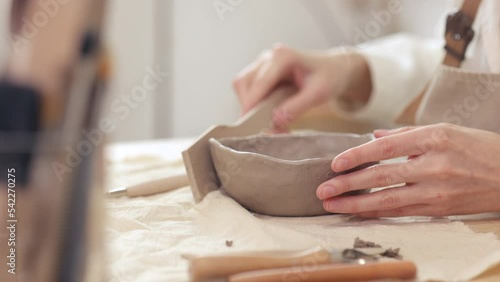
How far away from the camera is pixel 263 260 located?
44cm

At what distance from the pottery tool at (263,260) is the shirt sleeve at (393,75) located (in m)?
0.69

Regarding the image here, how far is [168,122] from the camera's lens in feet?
7.83

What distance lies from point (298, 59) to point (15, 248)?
689 mm

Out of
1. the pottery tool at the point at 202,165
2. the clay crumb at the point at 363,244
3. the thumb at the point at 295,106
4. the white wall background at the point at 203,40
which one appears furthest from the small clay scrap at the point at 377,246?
the white wall background at the point at 203,40

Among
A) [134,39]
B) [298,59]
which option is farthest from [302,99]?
[134,39]

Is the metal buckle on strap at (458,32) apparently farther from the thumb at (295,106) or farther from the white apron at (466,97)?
the thumb at (295,106)

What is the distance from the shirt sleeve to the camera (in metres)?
1.14

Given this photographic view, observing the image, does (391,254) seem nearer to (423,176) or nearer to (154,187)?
(423,176)

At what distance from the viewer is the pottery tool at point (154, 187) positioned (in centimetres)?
71

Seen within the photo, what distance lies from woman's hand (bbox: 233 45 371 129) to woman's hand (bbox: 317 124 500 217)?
36 cm

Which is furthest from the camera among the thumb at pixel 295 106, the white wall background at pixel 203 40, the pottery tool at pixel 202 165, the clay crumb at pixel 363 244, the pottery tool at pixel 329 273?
the white wall background at pixel 203 40

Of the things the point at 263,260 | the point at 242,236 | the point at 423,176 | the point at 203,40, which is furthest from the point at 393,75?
the point at 203,40

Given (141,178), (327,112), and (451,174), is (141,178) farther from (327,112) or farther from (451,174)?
(327,112)

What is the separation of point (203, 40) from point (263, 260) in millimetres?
1994
